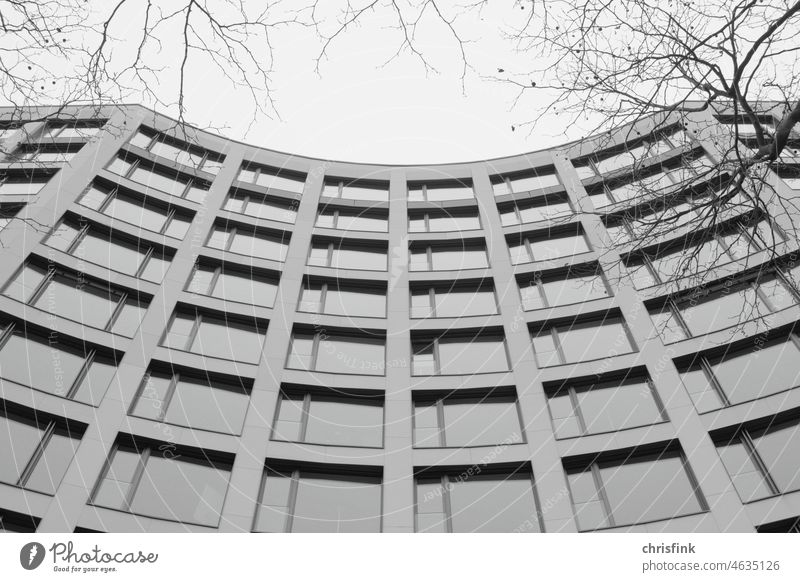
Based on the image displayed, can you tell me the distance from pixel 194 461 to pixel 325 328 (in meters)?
6.77

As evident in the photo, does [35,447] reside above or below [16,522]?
above

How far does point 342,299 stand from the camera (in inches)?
977

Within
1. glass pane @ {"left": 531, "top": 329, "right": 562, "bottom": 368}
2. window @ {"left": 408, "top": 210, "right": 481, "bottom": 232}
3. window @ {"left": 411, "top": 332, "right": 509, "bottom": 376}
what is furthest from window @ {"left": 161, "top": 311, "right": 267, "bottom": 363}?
glass pane @ {"left": 531, "top": 329, "right": 562, "bottom": 368}

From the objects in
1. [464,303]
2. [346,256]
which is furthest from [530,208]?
[346,256]

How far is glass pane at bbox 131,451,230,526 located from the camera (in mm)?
17156

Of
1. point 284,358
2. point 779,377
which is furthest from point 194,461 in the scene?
point 779,377

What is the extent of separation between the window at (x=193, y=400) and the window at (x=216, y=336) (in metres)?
1.06

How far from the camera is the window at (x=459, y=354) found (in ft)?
72.5

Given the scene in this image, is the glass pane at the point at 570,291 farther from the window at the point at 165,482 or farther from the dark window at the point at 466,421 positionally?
the window at the point at 165,482

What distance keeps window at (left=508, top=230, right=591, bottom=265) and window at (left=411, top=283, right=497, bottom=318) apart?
84.7 inches

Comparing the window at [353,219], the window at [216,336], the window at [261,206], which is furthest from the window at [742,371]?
the window at [261,206]

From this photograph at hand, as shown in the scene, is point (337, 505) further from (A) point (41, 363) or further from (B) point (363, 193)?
(B) point (363, 193)

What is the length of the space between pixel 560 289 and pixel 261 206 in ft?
45.6

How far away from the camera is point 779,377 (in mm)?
18859
